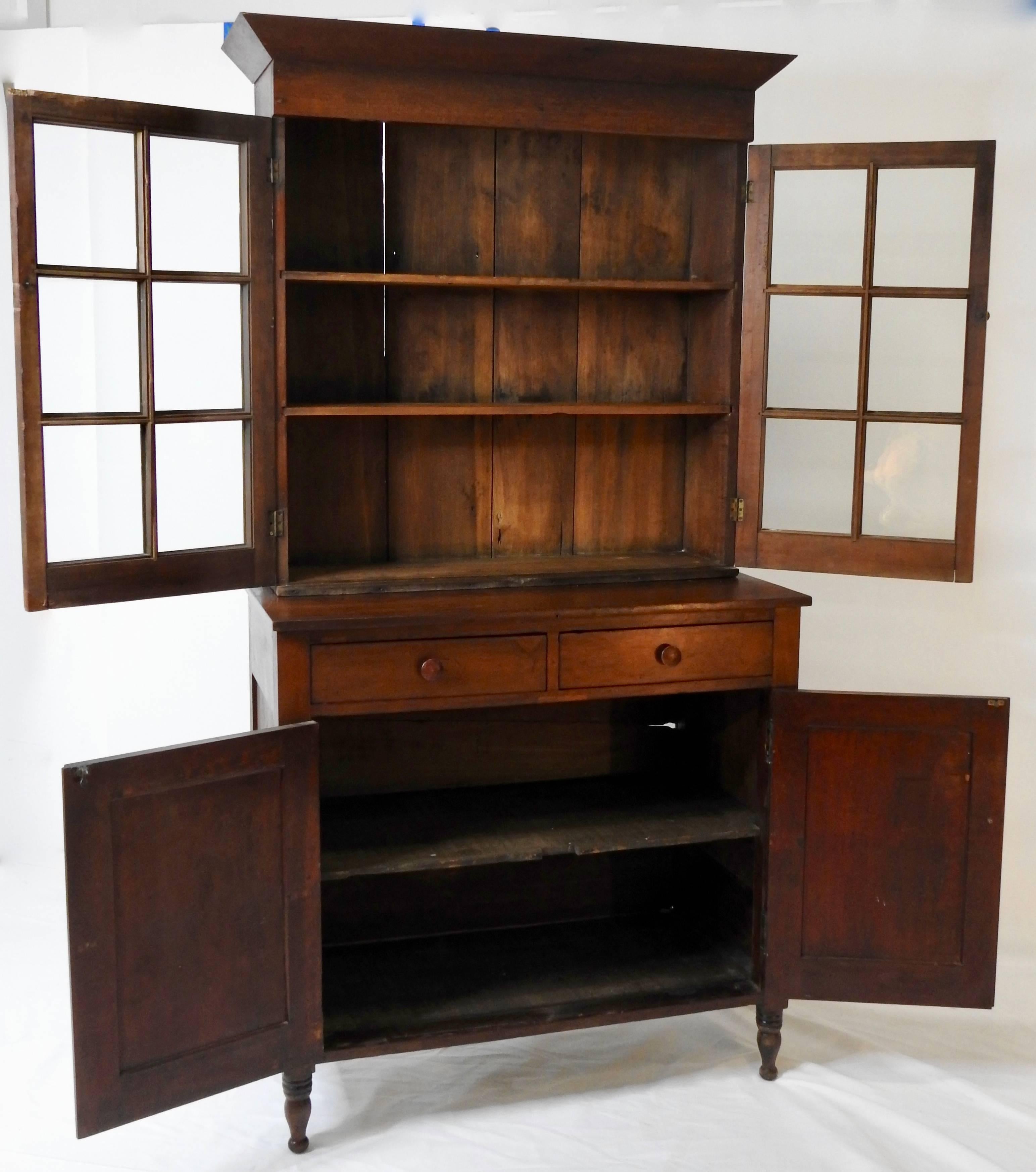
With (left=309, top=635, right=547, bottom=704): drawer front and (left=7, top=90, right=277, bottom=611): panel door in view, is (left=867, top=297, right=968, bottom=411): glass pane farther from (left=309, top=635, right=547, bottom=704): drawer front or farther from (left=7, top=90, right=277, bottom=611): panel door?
(left=7, top=90, right=277, bottom=611): panel door

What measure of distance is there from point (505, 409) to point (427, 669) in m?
0.61

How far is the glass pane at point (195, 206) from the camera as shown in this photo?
264 cm

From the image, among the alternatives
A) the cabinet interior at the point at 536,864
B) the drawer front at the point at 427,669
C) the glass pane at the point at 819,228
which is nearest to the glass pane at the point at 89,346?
the drawer front at the point at 427,669

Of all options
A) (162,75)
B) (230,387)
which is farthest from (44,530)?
(162,75)

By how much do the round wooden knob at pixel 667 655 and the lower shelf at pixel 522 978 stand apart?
0.73 metres

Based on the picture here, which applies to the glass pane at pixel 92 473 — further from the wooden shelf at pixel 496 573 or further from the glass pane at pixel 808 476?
the glass pane at pixel 808 476

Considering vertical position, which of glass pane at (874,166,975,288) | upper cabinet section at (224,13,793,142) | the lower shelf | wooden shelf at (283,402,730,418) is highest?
upper cabinet section at (224,13,793,142)

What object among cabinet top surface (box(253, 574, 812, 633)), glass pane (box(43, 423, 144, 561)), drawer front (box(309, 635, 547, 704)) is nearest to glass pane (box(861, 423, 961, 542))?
cabinet top surface (box(253, 574, 812, 633))

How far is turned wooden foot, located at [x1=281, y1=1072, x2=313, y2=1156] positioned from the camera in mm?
2652

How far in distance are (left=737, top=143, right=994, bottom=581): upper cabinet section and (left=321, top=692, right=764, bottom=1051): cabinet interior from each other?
473 millimetres

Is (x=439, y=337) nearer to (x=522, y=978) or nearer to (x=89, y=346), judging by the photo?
(x=89, y=346)

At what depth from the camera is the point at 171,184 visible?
2.65 metres

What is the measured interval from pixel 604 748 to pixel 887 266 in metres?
1.30

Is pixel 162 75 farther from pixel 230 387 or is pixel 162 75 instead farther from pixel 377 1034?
pixel 377 1034
